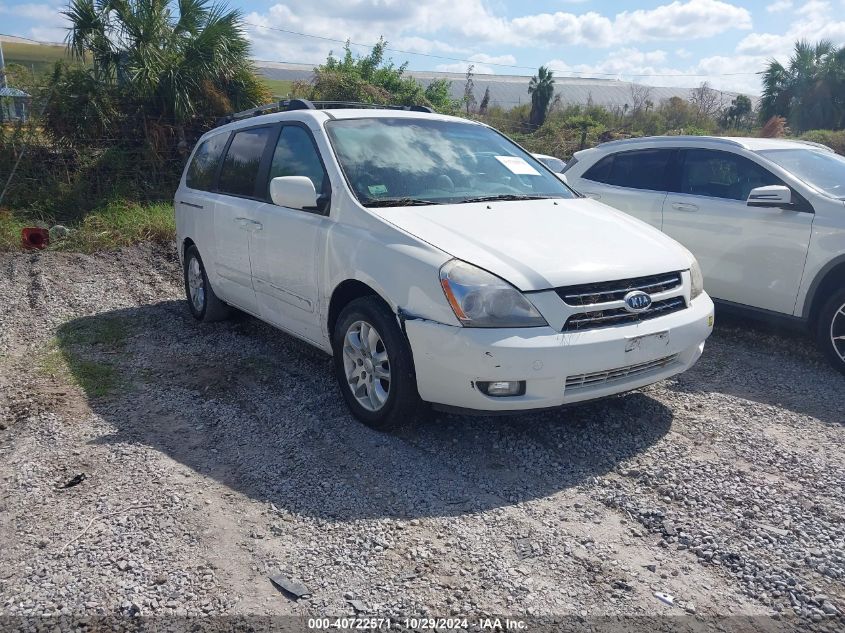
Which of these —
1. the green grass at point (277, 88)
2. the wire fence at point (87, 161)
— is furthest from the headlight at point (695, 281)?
the green grass at point (277, 88)

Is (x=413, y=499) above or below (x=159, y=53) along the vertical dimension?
below

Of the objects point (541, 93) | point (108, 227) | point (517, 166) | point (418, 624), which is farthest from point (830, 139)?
point (418, 624)

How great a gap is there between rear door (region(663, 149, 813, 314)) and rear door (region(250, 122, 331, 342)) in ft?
11.4

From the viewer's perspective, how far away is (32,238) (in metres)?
10.4

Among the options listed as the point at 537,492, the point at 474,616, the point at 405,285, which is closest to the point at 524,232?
the point at 405,285

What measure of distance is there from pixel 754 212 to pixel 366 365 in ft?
12.1

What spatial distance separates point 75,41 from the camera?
12539 mm

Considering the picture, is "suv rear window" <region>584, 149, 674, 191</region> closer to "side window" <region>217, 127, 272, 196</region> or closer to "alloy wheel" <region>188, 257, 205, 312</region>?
"side window" <region>217, 127, 272, 196</region>

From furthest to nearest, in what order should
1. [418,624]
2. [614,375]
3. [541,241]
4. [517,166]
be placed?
[517,166] → [541,241] → [614,375] → [418,624]

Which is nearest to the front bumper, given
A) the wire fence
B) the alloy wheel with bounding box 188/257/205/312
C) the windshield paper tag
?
the windshield paper tag

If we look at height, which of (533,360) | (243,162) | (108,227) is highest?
(243,162)

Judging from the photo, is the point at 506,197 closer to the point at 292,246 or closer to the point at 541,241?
the point at 541,241

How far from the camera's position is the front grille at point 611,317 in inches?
149

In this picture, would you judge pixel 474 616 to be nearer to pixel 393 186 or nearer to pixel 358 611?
pixel 358 611
